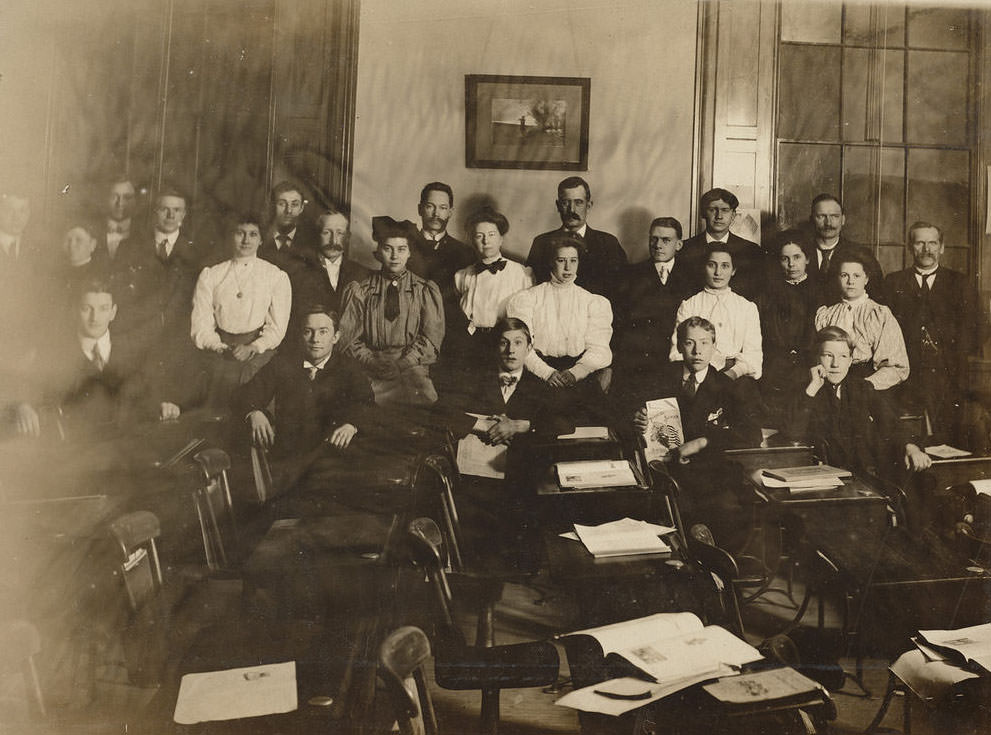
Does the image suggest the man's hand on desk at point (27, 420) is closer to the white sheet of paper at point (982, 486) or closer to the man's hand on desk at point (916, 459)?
the man's hand on desk at point (916, 459)

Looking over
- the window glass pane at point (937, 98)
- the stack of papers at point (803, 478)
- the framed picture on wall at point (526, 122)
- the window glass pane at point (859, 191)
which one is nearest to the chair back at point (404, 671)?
the stack of papers at point (803, 478)

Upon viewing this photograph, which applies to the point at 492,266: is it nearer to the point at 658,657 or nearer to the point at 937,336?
the point at 658,657

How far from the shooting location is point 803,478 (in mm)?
2467

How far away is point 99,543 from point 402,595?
0.91 meters

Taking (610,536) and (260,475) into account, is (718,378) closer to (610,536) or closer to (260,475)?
(610,536)

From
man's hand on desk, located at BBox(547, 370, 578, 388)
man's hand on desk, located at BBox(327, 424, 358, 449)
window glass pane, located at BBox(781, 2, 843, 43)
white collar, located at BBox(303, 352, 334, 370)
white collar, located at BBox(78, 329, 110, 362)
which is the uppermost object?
window glass pane, located at BBox(781, 2, 843, 43)

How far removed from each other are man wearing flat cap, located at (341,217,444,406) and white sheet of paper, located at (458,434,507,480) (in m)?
0.19

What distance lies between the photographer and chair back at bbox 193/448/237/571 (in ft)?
7.47

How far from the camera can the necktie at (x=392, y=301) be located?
7.84 ft

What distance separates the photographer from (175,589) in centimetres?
224

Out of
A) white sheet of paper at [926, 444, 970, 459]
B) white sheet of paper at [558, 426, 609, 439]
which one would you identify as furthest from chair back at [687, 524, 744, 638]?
white sheet of paper at [926, 444, 970, 459]

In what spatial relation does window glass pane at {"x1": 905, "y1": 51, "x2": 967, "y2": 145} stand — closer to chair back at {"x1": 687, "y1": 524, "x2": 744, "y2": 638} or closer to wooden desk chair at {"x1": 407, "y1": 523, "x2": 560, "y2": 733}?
chair back at {"x1": 687, "y1": 524, "x2": 744, "y2": 638}

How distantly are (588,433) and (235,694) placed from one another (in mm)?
1296

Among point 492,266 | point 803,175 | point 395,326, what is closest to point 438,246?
point 492,266
